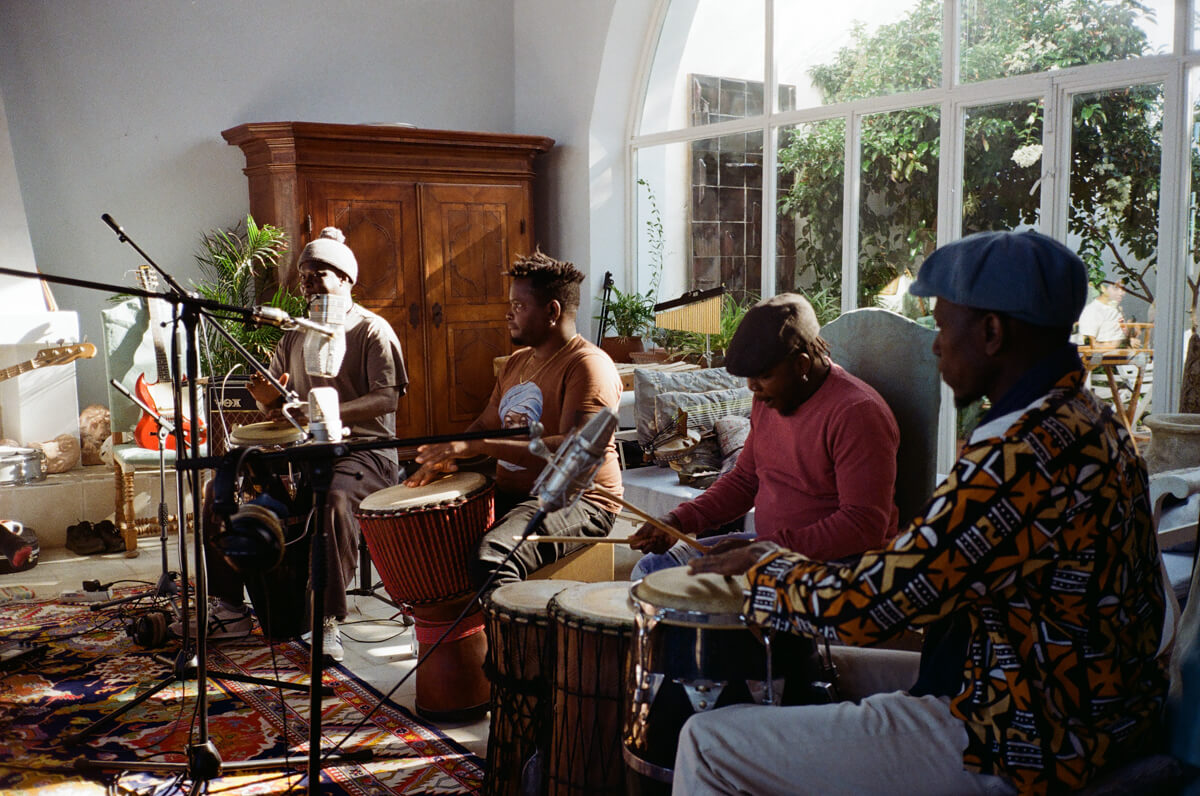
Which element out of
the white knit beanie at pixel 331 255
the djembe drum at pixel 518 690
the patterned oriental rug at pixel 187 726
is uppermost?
the white knit beanie at pixel 331 255

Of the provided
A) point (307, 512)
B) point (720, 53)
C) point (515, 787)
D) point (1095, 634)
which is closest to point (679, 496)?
point (307, 512)

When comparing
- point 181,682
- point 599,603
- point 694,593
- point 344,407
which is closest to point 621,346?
point 344,407

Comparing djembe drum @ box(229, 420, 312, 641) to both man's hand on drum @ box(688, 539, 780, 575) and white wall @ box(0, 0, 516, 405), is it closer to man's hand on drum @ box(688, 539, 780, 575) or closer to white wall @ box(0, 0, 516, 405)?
man's hand on drum @ box(688, 539, 780, 575)

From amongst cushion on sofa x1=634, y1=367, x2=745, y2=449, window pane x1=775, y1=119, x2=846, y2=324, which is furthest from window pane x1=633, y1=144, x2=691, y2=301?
cushion on sofa x1=634, y1=367, x2=745, y2=449

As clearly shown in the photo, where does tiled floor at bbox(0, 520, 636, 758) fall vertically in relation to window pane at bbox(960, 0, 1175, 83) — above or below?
Result: below

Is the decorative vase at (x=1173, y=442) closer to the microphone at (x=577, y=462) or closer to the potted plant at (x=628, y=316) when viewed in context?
the microphone at (x=577, y=462)

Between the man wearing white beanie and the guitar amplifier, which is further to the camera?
the guitar amplifier

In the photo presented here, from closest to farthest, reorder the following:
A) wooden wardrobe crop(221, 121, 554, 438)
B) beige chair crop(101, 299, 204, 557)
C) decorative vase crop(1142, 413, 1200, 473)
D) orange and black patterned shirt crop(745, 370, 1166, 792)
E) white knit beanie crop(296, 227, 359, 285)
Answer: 1. orange and black patterned shirt crop(745, 370, 1166, 792)
2. decorative vase crop(1142, 413, 1200, 473)
3. white knit beanie crop(296, 227, 359, 285)
4. beige chair crop(101, 299, 204, 557)
5. wooden wardrobe crop(221, 121, 554, 438)

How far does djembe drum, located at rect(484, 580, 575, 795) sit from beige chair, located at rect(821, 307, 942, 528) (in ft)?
3.47

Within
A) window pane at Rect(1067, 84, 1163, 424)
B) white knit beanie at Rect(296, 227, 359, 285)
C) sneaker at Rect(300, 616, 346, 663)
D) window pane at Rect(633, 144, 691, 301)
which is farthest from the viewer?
window pane at Rect(633, 144, 691, 301)

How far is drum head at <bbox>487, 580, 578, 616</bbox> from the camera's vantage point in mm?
2568

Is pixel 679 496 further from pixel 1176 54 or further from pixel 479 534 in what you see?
pixel 1176 54

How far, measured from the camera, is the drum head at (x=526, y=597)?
2568 mm

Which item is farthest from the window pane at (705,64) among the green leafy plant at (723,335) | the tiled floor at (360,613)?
the tiled floor at (360,613)
